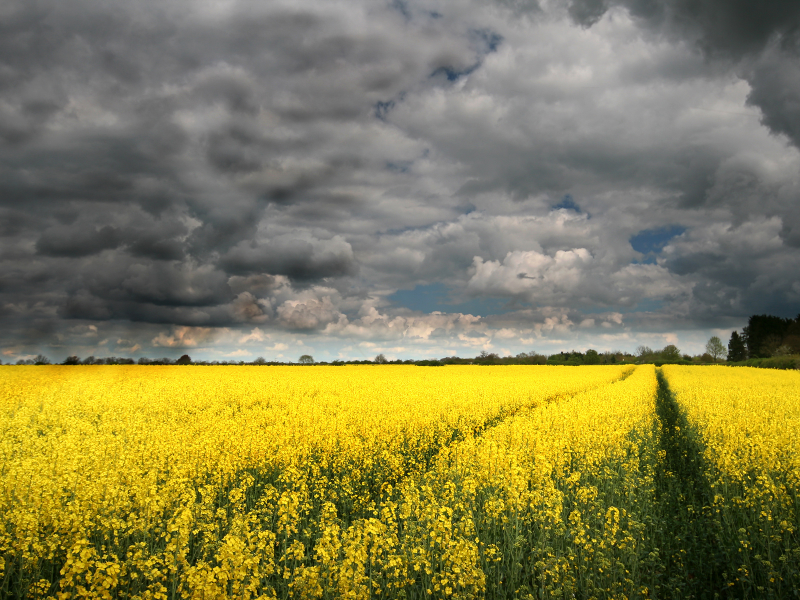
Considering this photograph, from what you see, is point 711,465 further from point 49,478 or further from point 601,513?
point 49,478

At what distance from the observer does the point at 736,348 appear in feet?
429

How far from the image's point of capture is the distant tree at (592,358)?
105m

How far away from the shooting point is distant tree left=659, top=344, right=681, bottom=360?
417 ft

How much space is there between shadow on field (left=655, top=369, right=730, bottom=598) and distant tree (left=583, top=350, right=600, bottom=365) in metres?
96.5

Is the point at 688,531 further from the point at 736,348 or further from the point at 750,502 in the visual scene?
the point at 736,348

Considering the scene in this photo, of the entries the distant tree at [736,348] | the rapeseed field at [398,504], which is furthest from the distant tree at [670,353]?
the rapeseed field at [398,504]

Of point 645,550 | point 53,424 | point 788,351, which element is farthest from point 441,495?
point 788,351

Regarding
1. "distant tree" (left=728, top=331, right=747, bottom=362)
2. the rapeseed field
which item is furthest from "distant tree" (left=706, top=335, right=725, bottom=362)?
the rapeseed field

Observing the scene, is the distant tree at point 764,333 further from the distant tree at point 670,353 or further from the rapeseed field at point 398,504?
the rapeseed field at point 398,504

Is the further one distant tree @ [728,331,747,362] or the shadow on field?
distant tree @ [728,331,747,362]

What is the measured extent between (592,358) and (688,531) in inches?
4200

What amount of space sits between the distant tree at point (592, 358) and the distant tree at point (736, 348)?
54.4 meters

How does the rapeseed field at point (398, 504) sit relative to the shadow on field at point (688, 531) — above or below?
above

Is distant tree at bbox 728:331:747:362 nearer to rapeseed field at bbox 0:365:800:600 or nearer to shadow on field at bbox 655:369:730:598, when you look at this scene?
rapeseed field at bbox 0:365:800:600
